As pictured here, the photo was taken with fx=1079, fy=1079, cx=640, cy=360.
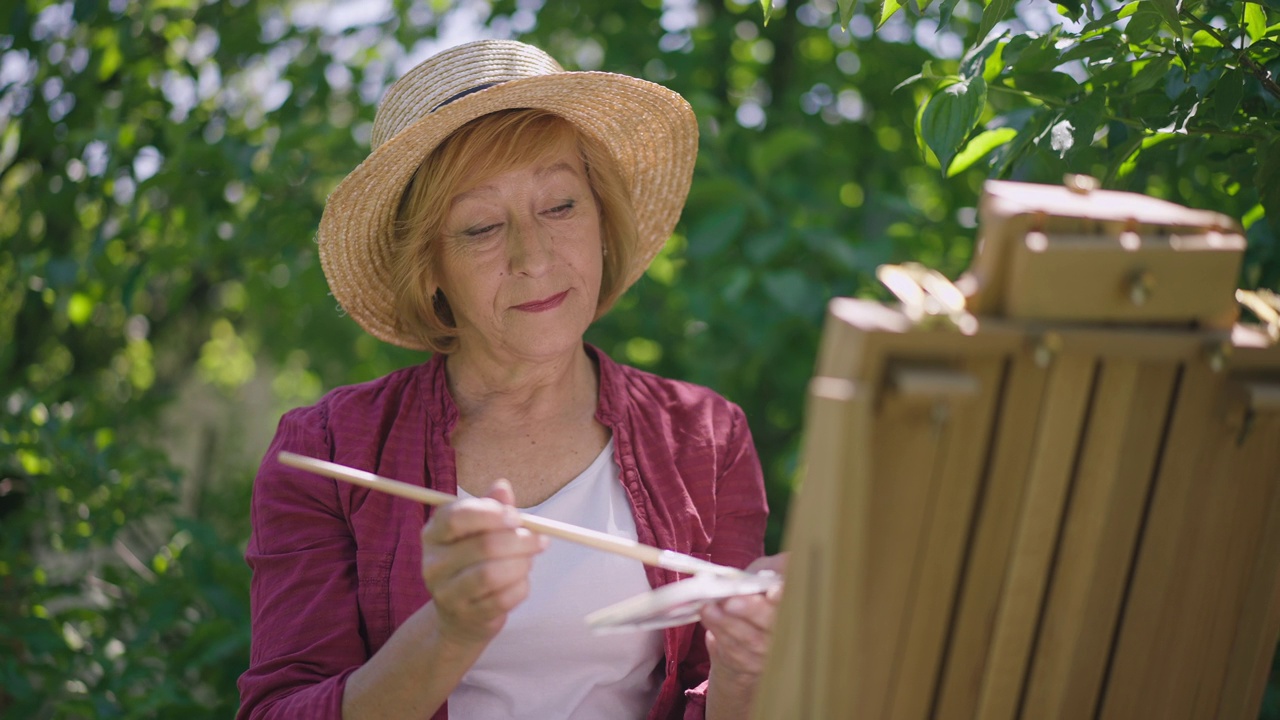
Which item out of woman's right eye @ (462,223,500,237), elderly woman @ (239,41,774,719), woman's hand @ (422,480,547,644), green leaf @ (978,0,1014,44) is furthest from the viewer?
woman's right eye @ (462,223,500,237)

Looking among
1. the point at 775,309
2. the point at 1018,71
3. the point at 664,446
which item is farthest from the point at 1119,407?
the point at 775,309

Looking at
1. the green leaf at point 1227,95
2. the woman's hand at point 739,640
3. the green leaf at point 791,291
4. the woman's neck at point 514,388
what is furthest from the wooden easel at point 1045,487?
the green leaf at point 791,291

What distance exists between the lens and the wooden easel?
2.79 ft

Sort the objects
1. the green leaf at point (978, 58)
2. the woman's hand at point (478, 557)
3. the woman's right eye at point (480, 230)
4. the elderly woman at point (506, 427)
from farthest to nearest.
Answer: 1. the woman's right eye at point (480, 230)
2. the elderly woman at point (506, 427)
3. the green leaf at point (978, 58)
4. the woman's hand at point (478, 557)

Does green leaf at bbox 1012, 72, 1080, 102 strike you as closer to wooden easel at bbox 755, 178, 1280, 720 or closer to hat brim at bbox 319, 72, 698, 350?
hat brim at bbox 319, 72, 698, 350

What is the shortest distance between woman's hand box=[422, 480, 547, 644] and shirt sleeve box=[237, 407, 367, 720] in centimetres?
34

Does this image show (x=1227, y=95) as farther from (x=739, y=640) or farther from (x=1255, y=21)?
(x=739, y=640)

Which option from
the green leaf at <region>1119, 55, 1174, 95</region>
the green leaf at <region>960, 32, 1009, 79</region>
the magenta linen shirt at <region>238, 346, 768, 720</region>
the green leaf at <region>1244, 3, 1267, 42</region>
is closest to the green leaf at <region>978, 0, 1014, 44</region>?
the green leaf at <region>960, 32, 1009, 79</region>

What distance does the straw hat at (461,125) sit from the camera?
60.9 inches

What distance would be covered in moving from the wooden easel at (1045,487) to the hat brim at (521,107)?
794 millimetres

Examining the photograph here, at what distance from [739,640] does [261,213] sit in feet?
6.14

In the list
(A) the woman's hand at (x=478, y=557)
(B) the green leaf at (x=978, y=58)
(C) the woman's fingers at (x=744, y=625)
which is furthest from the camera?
(B) the green leaf at (x=978, y=58)

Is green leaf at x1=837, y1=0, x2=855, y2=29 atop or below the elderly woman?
atop

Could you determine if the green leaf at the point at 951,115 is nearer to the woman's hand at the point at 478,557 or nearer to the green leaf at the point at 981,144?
the green leaf at the point at 981,144
